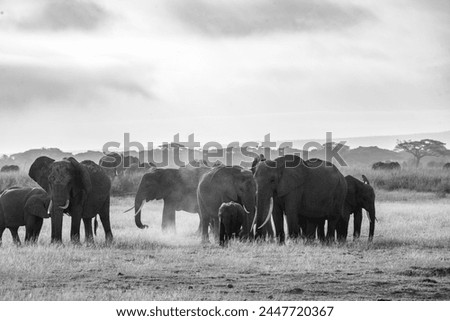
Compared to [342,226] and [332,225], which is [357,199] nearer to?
[342,226]

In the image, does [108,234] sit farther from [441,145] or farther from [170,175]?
[441,145]

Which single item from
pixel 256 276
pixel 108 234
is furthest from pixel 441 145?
pixel 256 276

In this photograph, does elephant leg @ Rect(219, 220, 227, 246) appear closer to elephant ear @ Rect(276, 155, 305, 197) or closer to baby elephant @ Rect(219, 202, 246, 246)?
baby elephant @ Rect(219, 202, 246, 246)

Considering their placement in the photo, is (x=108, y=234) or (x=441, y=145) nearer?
(x=108, y=234)

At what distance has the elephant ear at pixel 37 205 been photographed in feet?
57.1

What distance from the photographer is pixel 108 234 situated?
19.0 m

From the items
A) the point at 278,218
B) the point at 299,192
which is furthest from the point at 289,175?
the point at 278,218

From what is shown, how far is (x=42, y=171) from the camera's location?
58.5ft

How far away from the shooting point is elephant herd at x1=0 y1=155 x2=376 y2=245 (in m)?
17.2

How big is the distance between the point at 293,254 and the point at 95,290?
4.59 metres

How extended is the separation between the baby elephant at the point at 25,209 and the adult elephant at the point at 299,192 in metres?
4.36

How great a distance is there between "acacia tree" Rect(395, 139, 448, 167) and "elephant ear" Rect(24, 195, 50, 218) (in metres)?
57.4

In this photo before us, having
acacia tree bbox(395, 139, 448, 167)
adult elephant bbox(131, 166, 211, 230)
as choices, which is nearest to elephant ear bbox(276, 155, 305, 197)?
adult elephant bbox(131, 166, 211, 230)
